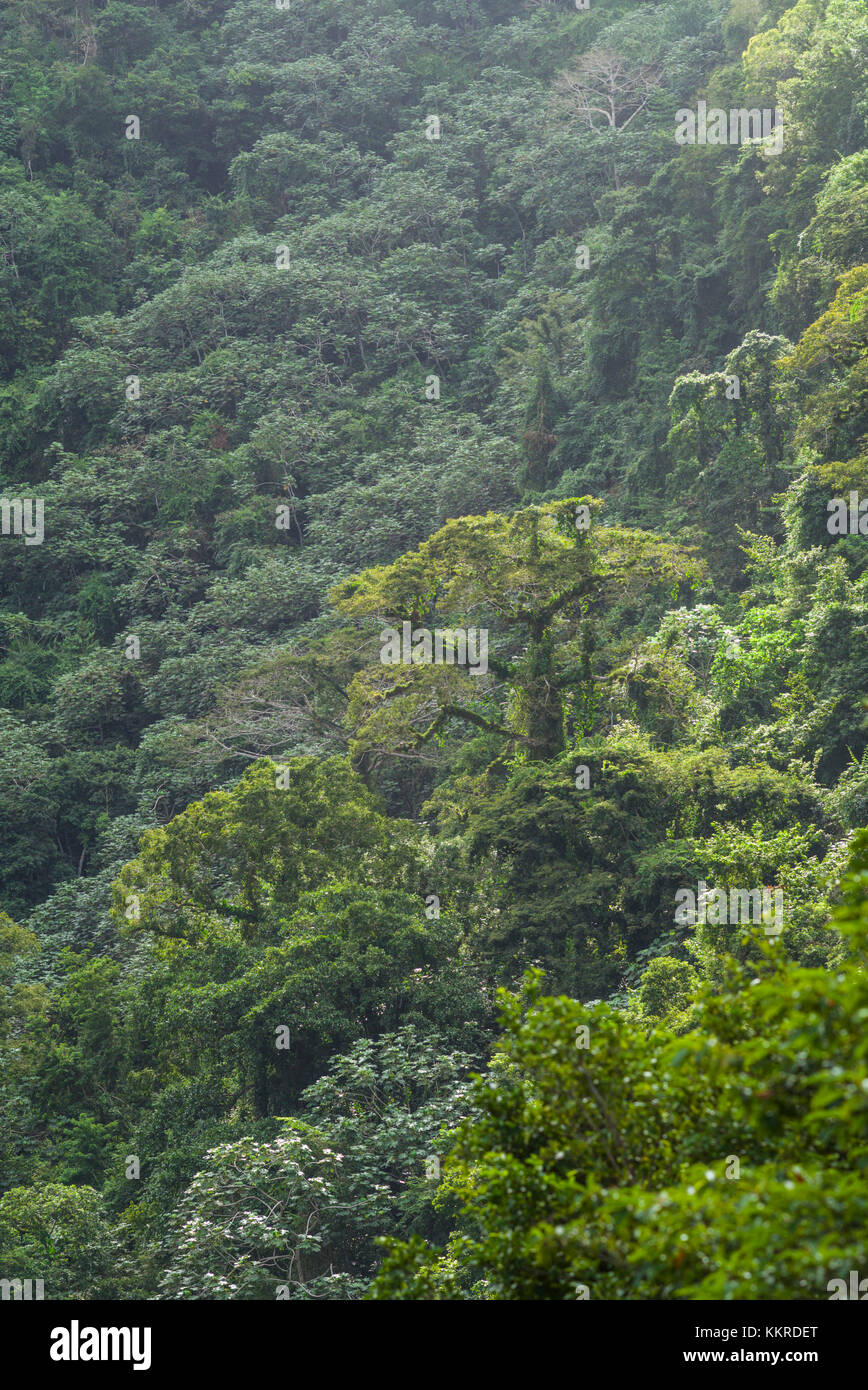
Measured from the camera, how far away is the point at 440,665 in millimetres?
17000

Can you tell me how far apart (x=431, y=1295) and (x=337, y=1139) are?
7365mm

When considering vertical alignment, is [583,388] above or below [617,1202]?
above

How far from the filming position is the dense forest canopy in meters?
4.68

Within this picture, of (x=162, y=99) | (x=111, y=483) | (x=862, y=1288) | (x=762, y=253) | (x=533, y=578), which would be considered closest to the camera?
(x=862, y=1288)

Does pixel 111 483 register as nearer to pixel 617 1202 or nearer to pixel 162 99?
pixel 162 99

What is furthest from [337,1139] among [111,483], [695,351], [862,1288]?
[111,483]

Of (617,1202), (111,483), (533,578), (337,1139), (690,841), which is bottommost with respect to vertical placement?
(337,1139)

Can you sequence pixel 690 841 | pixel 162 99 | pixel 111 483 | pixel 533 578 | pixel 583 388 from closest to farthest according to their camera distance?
pixel 690 841
pixel 533 578
pixel 583 388
pixel 111 483
pixel 162 99

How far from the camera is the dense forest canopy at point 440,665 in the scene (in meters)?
4.68

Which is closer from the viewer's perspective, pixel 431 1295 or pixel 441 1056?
pixel 431 1295
